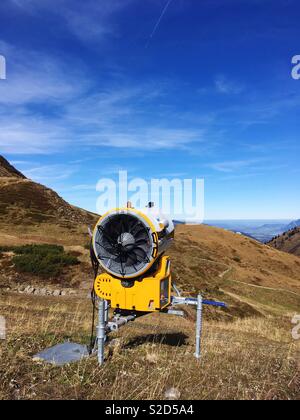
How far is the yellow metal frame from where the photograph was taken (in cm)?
724

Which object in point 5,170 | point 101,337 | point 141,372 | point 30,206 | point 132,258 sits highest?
point 5,170

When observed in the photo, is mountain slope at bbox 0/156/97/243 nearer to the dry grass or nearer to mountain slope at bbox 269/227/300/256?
the dry grass

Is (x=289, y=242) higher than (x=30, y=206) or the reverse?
the reverse

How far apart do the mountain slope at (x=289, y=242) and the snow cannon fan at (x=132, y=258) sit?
164355 mm

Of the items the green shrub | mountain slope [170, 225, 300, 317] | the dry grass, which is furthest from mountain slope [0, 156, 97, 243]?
the dry grass

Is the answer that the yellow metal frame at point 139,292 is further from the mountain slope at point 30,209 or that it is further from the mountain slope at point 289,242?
the mountain slope at point 289,242

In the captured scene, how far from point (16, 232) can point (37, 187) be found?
2410 cm

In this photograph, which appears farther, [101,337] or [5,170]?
[5,170]

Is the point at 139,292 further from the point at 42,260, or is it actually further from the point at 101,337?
the point at 42,260

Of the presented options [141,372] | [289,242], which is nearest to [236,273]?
[141,372]

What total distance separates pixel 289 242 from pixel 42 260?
165 m

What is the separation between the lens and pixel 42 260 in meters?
28.9

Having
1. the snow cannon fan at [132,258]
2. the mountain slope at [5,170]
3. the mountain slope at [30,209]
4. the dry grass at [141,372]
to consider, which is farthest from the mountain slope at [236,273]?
the mountain slope at [5,170]

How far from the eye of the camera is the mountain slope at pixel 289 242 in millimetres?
165375
